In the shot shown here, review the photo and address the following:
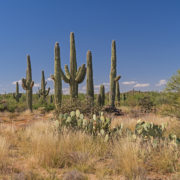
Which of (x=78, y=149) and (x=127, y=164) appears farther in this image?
(x=78, y=149)

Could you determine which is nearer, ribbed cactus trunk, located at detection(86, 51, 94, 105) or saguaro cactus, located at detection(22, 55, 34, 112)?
ribbed cactus trunk, located at detection(86, 51, 94, 105)

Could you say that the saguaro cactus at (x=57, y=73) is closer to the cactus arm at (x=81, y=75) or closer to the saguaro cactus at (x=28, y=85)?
the cactus arm at (x=81, y=75)

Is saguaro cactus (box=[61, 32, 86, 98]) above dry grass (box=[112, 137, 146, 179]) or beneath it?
above

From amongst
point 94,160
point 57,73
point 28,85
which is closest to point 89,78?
point 57,73

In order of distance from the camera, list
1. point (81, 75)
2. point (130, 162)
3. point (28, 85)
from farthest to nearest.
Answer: point (28, 85), point (81, 75), point (130, 162)

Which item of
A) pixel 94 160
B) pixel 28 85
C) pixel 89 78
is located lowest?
pixel 94 160

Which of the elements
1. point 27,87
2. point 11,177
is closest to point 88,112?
point 11,177

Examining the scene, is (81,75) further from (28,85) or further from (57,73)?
(28,85)

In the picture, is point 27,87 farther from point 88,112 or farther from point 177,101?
point 177,101

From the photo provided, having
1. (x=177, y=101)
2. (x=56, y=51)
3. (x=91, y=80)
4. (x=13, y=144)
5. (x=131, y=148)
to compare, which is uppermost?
(x=56, y=51)

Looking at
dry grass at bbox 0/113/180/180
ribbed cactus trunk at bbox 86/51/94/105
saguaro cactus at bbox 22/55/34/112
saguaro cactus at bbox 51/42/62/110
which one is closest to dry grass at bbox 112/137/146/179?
dry grass at bbox 0/113/180/180

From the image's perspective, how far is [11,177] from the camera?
14.0ft

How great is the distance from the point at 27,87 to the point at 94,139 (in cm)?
1746

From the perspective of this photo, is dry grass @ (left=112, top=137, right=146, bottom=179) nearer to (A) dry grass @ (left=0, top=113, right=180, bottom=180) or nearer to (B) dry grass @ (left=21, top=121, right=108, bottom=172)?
(A) dry grass @ (left=0, top=113, right=180, bottom=180)
